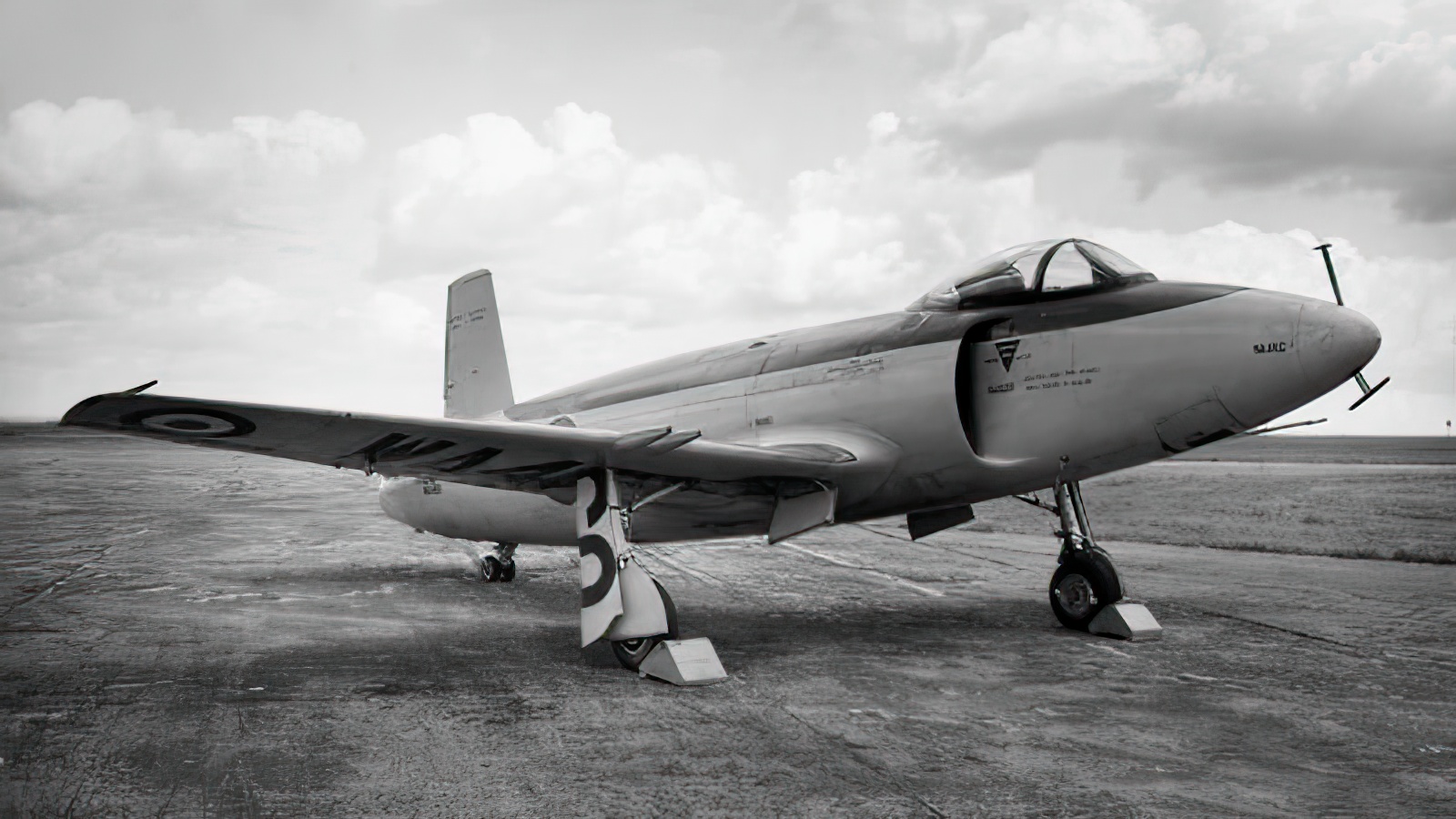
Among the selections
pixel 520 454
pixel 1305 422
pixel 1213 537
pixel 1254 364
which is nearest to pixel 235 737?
pixel 520 454

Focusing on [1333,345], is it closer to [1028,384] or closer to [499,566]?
[1028,384]

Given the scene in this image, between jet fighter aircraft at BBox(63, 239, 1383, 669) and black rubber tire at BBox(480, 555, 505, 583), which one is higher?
jet fighter aircraft at BBox(63, 239, 1383, 669)

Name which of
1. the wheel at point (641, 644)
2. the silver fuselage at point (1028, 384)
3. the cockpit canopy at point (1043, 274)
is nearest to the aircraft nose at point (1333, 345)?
the silver fuselage at point (1028, 384)

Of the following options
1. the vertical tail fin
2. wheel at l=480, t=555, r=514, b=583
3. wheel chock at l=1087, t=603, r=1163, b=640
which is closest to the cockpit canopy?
wheel chock at l=1087, t=603, r=1163, b=640

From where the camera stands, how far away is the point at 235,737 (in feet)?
13.3

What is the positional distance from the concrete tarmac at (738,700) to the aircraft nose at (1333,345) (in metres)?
1.77

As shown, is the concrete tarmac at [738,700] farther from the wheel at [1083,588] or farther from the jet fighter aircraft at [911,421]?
the jet fighter aircraft at [911,421]

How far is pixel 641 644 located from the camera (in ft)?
18.6

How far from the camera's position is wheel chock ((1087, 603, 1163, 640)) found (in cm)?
644

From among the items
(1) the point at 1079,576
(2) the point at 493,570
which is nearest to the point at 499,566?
(2) the point at 493,570

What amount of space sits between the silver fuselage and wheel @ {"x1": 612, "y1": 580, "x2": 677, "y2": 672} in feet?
5.69

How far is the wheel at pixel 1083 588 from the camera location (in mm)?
6680

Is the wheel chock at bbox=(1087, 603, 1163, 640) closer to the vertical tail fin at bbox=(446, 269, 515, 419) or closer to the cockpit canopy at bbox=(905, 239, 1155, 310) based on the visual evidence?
the cockpit canopy at bbox=(905, 239, 1155, 310)

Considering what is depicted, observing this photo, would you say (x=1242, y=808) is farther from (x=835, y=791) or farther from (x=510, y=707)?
(x=510, y=707)
